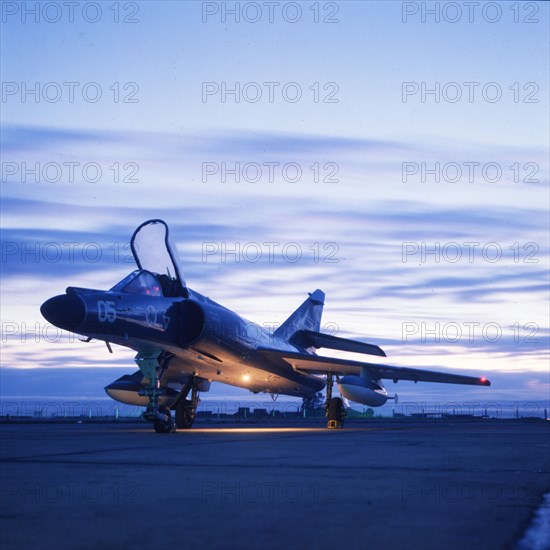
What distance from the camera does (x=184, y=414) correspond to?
22.7 metres

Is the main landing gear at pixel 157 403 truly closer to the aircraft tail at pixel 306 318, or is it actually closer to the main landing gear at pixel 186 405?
the main landing gear at pixel 186 405

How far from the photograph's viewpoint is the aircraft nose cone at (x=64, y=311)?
16.9 meters

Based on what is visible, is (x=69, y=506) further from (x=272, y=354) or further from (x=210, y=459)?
(x=272, y=354)

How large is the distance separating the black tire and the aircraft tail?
865 centimetres

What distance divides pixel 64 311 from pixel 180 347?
4.10 m

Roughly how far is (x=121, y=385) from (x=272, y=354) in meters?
4.81

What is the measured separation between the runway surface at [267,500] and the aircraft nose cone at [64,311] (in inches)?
254

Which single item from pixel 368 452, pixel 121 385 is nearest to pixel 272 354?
pixel 121 385

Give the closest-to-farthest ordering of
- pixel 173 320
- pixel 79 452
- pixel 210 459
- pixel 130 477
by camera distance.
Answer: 1. pixel 130 477
2. pixel 210 459
3. pixel 79 452
4. pixel 173 320

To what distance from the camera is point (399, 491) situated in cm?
675

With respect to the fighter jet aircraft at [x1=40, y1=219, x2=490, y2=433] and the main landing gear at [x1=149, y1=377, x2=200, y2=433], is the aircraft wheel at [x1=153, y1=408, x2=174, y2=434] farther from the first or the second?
the main landing gear at [x1=149, y1=377, x2=200, y2=433]

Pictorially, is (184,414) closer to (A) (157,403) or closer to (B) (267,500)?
(A) (157,403)

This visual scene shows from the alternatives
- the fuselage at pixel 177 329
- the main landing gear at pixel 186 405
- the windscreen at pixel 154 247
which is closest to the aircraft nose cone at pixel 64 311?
the fuselage at pixel 177 329

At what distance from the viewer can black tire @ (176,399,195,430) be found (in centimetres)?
2266
